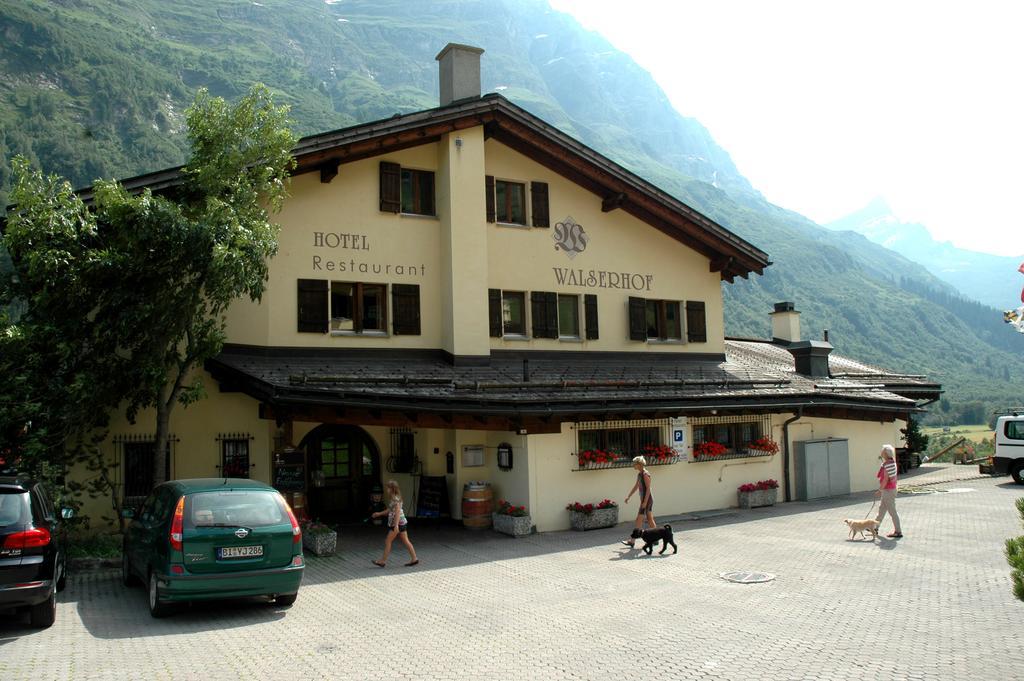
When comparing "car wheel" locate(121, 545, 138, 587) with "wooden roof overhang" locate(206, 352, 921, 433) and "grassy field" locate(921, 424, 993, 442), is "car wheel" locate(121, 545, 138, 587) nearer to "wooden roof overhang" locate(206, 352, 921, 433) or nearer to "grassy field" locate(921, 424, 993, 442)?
"wooden roof overhang" locate(206, 352, 921, 433)

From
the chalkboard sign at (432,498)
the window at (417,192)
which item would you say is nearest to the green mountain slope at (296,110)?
the window at (417,192)

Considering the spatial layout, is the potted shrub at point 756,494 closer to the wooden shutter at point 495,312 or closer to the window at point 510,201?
the wooden shutter at point 495,312

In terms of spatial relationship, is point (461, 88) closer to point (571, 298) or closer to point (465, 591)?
point (571, 298)

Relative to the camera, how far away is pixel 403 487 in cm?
1848

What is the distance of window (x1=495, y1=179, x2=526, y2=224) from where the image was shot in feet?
66.7

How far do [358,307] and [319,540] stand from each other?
594 centimetres

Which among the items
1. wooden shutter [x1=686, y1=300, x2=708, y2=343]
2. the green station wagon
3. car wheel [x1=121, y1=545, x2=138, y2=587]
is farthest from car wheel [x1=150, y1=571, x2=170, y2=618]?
wooden shutter [x1=686, y1=300, x2=708, y2=343]

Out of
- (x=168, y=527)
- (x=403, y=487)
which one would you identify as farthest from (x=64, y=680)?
(x=403, y=487)

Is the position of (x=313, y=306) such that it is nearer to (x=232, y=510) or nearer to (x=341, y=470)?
(x=341, y=470)

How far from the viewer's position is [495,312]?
19734 millimetres

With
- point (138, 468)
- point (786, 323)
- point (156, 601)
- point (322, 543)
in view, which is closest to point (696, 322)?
point (786, 323)

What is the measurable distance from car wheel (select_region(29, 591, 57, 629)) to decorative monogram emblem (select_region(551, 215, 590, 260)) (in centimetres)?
1407

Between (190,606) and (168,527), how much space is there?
1.32 metres

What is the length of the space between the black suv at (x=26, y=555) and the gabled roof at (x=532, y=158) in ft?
23.2
